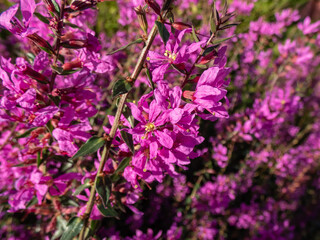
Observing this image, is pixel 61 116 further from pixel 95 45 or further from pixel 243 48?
pixel 243 48

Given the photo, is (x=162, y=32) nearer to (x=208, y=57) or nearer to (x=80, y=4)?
(x=208, y=57)

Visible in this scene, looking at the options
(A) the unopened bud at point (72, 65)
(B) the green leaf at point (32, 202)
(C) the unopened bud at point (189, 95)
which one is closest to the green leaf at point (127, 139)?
(C) the unopened bud at point (189, 95)

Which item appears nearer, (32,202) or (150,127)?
(150,127)

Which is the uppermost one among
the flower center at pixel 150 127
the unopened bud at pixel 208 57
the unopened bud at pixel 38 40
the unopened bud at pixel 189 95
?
the unopened bud at pixel 208 57

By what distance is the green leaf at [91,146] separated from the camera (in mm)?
865

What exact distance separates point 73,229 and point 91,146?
405 millimetres

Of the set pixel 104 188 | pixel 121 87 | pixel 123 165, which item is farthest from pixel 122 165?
pixel 121 87

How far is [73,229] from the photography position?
40.4 inches

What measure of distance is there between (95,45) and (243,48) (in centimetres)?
250

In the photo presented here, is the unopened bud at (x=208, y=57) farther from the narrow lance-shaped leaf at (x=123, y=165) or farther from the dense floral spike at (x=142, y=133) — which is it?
the narrow lance-shaped leaf at (x=123, y=165)

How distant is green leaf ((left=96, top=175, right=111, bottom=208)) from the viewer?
91 cm

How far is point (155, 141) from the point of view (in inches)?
34.6

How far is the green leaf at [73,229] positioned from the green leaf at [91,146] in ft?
1.26

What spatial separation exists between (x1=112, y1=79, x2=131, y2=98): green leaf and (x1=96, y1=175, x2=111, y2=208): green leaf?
374 mm
